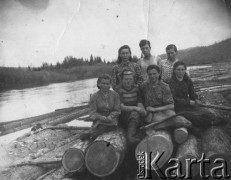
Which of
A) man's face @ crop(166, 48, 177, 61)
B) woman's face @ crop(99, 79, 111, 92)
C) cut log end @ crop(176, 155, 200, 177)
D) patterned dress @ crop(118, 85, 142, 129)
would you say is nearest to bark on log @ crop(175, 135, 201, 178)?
cut log end @ crop(176, 155, 200, 177)

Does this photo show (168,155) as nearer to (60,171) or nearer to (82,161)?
(82,161)

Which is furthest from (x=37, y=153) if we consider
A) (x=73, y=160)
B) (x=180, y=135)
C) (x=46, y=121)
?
(x=180, y=135)

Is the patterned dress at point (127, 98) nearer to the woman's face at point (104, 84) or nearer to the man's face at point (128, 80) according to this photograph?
the man's face at point (128, 80)

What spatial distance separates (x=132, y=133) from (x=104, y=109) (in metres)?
0.46

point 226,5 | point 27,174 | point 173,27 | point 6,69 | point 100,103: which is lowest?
point 27,174

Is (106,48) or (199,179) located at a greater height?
(106,48)

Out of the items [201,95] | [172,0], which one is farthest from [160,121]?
[172,0]

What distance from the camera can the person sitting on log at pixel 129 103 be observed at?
303cm

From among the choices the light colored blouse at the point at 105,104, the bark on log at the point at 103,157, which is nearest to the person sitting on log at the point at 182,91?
the light colored blouse at the point at 105,104

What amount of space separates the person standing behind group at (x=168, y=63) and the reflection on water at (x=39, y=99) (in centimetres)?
145

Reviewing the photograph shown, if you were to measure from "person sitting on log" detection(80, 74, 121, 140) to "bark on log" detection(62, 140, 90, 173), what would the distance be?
266mm

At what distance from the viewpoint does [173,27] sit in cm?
382

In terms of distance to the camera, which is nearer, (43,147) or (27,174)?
(27,174)

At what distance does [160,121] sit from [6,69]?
281 centimetres
